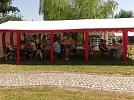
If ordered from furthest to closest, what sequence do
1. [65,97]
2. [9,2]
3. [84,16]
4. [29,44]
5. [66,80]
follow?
[9,2] < [84,16] < [29,44] < [66,80] < [65,97]

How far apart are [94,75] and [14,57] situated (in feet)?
18.7

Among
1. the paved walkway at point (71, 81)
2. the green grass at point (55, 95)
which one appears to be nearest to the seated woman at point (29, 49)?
the paved walkway at point (71, 81)

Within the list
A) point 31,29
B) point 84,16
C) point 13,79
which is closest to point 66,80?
point 13,79

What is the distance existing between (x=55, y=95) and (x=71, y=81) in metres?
1.55

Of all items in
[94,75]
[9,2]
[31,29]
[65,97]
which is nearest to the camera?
[65,97]

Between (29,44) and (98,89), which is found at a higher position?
(29,44)

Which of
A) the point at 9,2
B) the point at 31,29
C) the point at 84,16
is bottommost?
the point at 31,29

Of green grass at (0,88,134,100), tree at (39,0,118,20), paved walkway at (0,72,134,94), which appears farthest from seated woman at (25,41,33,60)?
tree at (39,0,118,20)

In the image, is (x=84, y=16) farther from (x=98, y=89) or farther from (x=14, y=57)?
(x=98, y=89)

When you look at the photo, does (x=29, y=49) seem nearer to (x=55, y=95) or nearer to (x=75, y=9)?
(x=55, y=95)

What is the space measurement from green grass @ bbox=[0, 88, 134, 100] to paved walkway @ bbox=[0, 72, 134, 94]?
0.42m

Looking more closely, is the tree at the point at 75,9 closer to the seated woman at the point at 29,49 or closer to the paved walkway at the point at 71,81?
the seated woman at the point at 29,49

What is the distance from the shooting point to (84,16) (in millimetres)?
21312

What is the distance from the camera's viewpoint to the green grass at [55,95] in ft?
18.9
